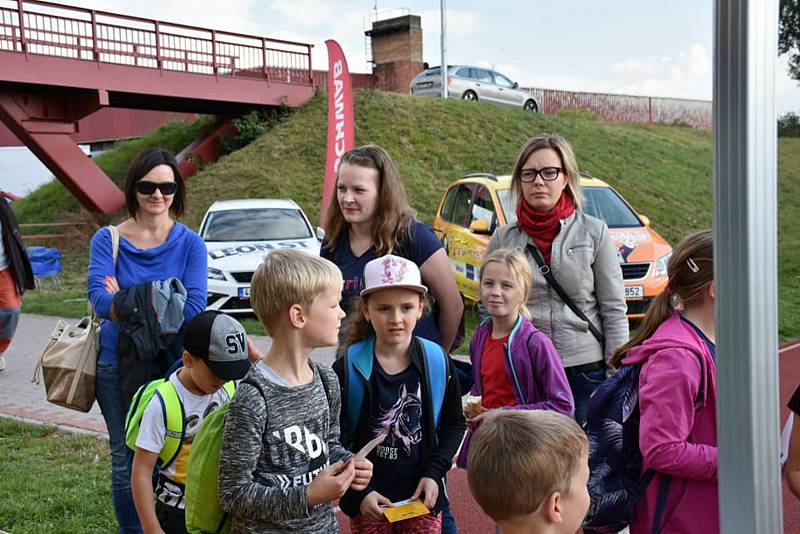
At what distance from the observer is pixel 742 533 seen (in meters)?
1.39

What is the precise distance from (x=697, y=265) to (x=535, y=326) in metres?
1.18

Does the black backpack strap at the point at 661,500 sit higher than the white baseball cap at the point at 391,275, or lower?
lower

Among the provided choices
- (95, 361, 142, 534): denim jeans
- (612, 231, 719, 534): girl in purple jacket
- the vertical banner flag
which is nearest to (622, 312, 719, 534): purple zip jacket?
(612, 231, 719, 534): girl in purple jacket

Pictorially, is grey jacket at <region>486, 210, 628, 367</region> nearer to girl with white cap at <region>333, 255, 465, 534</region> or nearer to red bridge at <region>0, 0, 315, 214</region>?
girl with white cap at <region>333, 255, 465, 534</region>

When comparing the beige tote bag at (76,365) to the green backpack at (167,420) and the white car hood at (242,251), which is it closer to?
the green backpack at (167,420)

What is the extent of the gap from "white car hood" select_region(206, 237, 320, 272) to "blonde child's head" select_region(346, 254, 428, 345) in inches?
295

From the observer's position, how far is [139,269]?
349 cm

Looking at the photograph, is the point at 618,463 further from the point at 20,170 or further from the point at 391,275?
the point at 20,170

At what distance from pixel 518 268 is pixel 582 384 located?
65 cm

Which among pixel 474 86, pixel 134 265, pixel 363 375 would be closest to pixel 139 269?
pixel 134 265

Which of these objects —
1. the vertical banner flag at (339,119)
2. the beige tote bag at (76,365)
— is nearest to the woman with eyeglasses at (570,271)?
the beige tote bag at (76,365)

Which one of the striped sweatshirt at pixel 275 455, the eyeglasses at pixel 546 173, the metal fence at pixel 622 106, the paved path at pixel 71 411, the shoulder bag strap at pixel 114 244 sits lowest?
the paved path at pixel 71 411

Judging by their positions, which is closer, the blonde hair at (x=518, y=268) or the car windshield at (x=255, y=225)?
the blonde hair at (x=518, y=268)

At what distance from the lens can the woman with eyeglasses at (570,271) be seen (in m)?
3.40
